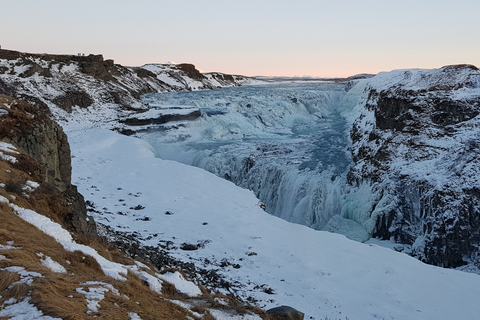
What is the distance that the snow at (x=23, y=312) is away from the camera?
3.61m

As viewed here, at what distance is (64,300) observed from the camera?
3.94 meters

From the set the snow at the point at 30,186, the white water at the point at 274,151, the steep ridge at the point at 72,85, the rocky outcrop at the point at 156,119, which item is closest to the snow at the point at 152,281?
the snow at the point at 30,186

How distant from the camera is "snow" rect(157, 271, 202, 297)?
20.5 ft

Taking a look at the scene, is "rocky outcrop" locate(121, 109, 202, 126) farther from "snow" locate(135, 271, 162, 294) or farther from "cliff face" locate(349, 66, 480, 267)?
"snow" locate(135, 271, 162, 294)

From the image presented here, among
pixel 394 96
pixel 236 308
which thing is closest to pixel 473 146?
pixel 394 96

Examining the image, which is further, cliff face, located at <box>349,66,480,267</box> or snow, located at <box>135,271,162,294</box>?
cliff face, located at <box>349,66,480,267</box>

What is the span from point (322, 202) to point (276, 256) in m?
9.04

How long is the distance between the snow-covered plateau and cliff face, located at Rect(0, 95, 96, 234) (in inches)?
62.5

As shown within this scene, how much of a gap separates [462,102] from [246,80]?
105946 mm

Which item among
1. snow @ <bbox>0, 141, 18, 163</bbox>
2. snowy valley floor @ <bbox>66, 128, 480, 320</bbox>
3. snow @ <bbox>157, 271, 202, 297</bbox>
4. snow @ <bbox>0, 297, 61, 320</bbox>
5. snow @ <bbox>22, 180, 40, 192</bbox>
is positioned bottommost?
snowy valley floor @ <bbox>66, 128, 480, 320</bbox>

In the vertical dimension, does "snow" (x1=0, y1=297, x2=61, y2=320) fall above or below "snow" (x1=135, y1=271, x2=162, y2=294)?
above

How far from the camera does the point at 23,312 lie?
3.69 m

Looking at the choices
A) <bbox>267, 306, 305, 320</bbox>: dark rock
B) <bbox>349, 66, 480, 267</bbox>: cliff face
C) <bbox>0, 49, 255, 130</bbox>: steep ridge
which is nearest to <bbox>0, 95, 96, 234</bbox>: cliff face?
<bbox>267, 306, 305, 320</bbox>: dark rock

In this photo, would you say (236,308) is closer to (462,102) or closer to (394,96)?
(462,102)
